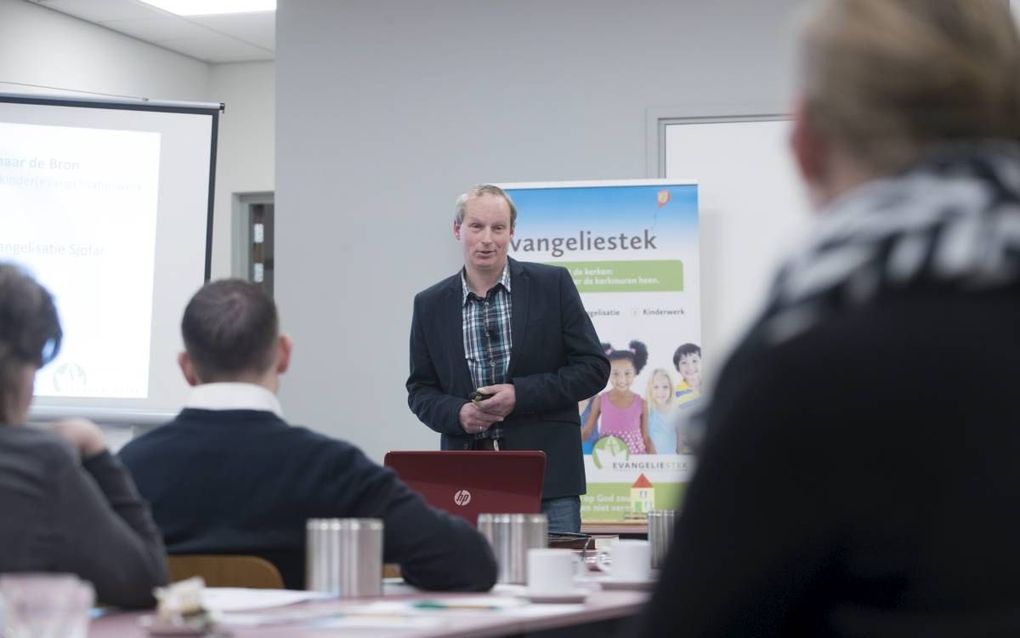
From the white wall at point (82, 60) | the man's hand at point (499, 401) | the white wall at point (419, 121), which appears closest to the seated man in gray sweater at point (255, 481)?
the man's hand at point (499, 401)

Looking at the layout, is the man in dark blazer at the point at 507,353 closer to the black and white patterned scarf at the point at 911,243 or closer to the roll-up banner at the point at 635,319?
the roll-up banner at the point at 635,319

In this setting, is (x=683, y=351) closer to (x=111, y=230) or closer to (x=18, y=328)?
(x=111, y=230)

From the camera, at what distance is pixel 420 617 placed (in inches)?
73.7

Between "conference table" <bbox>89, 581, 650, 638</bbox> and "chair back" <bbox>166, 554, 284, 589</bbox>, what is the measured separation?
1.8 inches

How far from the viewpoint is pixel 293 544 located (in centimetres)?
224

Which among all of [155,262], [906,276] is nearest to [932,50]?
[906,276]

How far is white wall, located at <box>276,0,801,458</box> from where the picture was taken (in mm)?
6238

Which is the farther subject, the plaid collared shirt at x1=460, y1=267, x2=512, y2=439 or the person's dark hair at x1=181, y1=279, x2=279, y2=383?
the plaid collared shirt at x1=460, y1=267, x2=512, y2=439

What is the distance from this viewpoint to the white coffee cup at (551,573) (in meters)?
2.11

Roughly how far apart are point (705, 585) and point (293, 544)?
4.92 feet

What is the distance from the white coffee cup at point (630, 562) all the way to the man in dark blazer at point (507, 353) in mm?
1601

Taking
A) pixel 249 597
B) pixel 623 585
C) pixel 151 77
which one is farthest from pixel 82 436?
pixel 151 77

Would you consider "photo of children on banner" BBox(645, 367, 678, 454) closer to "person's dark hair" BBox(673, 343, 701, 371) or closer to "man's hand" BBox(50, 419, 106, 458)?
"person's dark hair" BBox(673, 343, 701, 371)

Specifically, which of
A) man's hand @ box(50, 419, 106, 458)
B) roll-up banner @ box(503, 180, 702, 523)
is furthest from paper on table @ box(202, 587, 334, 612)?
roll-up banner @ box(503, 180, 702, 523)
